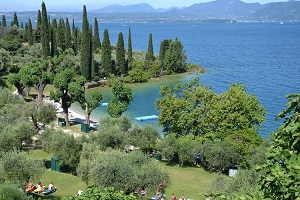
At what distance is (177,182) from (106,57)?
Answer: 133 ft

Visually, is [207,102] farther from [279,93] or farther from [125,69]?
[125,69]

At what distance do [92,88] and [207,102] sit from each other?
31.5 metres

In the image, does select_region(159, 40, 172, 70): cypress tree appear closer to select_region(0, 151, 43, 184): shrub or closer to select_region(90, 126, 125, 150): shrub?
select_region(90, 126, 125, 150): shrub

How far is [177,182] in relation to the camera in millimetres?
25250

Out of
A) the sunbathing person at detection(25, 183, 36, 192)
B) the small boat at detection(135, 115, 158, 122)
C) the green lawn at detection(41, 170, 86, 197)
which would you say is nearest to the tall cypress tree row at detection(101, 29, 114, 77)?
the small boat at detection(135, 115, 158, 122)

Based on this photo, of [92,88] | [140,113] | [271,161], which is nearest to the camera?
[271,161]

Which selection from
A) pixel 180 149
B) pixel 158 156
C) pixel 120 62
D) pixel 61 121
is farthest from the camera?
pixel 120 62

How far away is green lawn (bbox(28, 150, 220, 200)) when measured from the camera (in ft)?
75.8

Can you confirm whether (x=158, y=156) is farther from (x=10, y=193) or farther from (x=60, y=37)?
(x=60, y=37)

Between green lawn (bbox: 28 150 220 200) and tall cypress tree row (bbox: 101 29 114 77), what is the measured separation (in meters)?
36.9

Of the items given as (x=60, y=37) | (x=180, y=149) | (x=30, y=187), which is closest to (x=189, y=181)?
(x=180, y=149)

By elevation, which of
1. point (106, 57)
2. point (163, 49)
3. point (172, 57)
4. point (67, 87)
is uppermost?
point (163, 49)

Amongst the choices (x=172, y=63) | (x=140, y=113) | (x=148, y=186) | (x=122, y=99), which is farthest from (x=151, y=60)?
(x=148, y=186)

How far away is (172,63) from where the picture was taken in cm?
7138
